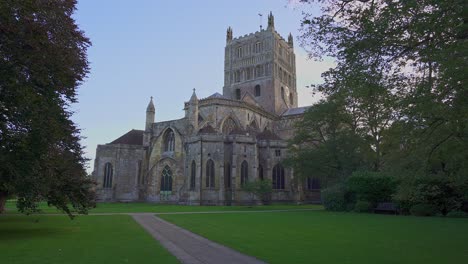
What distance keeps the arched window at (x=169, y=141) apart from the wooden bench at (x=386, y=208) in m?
28.9

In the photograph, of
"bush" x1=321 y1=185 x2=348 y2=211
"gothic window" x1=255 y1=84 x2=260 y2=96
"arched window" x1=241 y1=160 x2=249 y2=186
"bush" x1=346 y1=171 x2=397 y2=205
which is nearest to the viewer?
"bush" x1=346 y1=171 x2=397 y2=205

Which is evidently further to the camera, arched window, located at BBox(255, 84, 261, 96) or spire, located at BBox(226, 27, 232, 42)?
spire, located at BBox(226, 27, 232, 42)

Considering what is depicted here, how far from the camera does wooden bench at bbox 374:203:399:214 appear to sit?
29438 millimetres

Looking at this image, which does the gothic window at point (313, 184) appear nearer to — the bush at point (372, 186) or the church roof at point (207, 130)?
the church roof at point (207, 130)

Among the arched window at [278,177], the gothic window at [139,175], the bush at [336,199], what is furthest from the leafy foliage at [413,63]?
the gothic window at [139,175]

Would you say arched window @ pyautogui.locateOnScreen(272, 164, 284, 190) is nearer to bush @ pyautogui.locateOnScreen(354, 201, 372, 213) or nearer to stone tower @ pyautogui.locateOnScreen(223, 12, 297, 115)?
bush @ pyautogui.locateOnScreen(354, 201, 372, 213)

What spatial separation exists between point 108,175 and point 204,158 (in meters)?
16.9

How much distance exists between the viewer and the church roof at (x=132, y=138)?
53.9 m

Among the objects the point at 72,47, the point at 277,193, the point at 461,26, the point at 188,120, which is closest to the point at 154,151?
the point at 188,120

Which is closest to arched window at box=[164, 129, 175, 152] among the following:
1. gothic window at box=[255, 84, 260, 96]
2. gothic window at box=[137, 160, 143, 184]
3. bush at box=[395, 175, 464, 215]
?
gothic window at box=[137, 160, 143, 184]

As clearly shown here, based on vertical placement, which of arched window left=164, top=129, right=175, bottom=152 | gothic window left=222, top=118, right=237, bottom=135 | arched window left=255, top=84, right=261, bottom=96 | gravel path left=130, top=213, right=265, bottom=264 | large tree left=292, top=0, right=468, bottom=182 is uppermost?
arched window left=255, top=84, right=261, bottom=96

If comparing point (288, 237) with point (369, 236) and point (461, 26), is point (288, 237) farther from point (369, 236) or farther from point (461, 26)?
point (461, 26)

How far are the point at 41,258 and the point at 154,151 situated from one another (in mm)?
42284

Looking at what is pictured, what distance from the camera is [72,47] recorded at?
1523 centimetres
